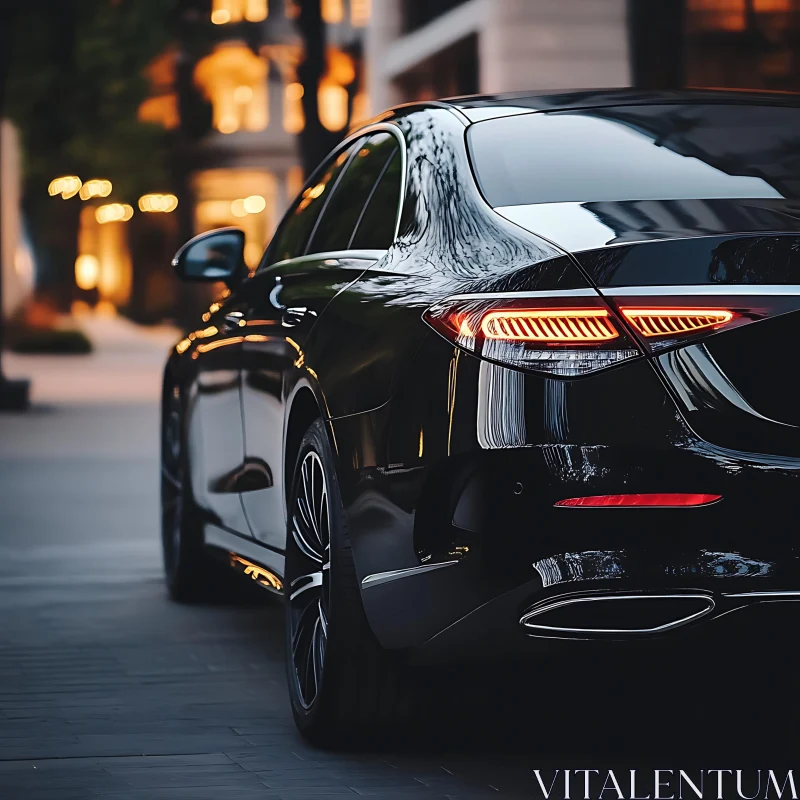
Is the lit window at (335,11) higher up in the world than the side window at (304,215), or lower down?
higher up

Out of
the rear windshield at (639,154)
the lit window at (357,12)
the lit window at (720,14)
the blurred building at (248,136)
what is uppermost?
the lit window at (357,12)

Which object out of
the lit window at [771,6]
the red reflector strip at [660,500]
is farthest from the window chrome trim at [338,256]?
the lit window at [771,6]

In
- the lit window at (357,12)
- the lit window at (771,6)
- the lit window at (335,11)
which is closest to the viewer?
the lit window at (771,6)

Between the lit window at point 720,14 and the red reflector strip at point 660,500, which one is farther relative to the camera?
the lit window at point 720,14

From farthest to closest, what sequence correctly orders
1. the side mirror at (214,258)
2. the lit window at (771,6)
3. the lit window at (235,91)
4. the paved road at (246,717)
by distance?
1. the lit window at (235,91)
2. the lit window at (771,6)
3. the side mirror at (214,258)
4. the paved road at (246,717)

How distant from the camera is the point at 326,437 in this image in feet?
16.2

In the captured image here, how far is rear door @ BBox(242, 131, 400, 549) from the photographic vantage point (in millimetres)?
5434

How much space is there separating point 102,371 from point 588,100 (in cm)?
2590

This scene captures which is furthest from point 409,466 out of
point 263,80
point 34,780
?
point 263,80

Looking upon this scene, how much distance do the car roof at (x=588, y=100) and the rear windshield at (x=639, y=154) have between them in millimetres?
56

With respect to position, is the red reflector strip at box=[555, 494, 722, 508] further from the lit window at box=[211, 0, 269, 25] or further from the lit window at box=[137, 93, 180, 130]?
the lit window at box=[137, 93, 180, 130]

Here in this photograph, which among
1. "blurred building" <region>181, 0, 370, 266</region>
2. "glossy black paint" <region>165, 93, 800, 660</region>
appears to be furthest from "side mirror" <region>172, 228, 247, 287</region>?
"blurred building" <region>181, 0, 370, 266</region>

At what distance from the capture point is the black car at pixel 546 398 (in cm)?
415

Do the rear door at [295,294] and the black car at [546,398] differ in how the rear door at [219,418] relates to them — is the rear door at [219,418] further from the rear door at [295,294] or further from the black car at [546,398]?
the black car at [546,398]
